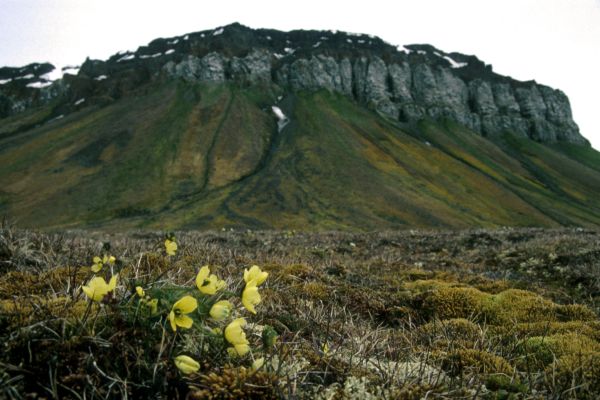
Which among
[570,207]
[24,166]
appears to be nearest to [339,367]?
[24,166]

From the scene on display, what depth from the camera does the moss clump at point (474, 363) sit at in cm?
293

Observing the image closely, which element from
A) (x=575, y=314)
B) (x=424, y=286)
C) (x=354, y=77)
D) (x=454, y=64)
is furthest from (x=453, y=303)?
(x=454, y=64)

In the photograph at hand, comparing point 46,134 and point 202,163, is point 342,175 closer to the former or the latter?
point 202,163

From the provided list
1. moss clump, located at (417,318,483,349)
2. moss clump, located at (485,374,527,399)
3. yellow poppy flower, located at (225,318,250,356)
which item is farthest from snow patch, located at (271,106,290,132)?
yellow poppy flower, located at (225,318,250,356)

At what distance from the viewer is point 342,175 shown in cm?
9581

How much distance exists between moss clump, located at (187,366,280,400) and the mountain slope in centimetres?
6838

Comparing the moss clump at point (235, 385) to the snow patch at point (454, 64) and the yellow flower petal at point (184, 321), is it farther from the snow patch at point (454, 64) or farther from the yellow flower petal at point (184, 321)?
the snow patch at point (454, 64)

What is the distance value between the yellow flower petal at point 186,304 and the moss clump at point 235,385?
31 centimetres

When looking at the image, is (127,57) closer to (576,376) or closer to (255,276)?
(255,276)

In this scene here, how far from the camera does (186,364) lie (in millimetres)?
1958

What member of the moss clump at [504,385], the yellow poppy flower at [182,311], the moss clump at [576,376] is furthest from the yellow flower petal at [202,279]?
the moss clump at [576,376]

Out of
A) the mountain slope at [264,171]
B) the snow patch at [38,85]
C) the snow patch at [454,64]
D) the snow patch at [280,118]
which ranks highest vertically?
the snow patch at [454,64]

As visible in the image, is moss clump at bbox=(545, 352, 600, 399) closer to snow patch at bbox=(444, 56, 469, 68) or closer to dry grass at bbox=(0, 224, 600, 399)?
dry grass at bbox=(0, 224, 600, 399)

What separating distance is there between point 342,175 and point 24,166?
74.7 metres
